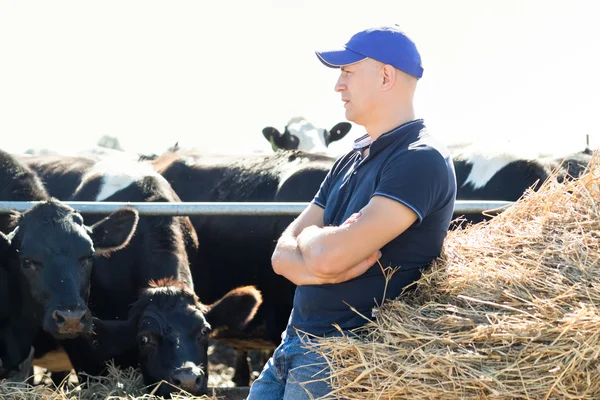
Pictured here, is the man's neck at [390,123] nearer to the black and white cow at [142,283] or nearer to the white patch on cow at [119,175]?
the black and white cow at [142,283]

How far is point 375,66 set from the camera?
3.19 m

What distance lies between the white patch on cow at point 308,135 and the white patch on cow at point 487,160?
801cm

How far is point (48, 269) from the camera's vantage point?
530cm

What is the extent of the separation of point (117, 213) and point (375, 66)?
3022mm

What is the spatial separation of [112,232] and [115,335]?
0.75 meters

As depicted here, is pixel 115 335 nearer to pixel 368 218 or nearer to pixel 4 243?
pixel 4 243

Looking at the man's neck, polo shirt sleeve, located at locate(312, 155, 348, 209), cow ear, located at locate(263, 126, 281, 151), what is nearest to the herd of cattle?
polo shirt sleeve, located at locate(312, 155, 348, 209)

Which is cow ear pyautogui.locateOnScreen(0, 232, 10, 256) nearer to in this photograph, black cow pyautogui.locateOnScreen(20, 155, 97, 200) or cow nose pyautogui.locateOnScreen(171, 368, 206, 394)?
cow nose pyautogui.locateOnScreen(171, 368, 206, 394)

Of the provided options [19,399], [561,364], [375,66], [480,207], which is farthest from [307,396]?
[480,207]

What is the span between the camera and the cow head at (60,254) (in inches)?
200

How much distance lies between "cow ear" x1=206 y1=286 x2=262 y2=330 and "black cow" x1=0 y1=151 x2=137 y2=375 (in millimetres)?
845

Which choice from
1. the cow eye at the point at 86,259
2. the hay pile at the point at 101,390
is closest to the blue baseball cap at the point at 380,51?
the hay pile at the point at 101,390

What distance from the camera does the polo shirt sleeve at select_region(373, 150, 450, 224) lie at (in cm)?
288

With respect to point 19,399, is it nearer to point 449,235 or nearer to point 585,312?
point 449,235
